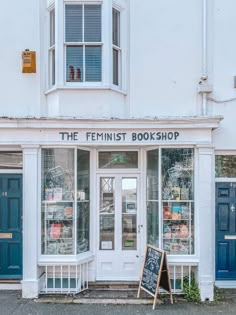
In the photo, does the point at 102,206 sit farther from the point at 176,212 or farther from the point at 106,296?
the point at 106,296

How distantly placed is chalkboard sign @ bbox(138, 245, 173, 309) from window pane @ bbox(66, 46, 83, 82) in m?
3.61

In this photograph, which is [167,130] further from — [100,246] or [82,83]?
[100,246]

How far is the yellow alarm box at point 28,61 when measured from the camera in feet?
23.6

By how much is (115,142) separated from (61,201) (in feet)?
5.20

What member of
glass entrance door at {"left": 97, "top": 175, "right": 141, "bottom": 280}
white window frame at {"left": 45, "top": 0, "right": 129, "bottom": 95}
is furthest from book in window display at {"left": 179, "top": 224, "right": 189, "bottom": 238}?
white window frame at {"left": 45, "top": 0, "right": 129, "bottom": 95}

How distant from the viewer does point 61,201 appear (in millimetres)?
7102

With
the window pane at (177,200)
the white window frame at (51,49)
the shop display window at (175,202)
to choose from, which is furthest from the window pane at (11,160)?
the window pane at (177,200)

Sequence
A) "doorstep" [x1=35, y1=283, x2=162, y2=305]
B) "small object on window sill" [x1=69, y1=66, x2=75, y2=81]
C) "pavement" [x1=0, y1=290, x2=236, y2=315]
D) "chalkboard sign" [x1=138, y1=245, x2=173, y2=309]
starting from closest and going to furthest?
"pavement" [x1=0, y1=290, x2=236, y2=315]
"chalkboard sign" [x1=138, y1=245, x2=173, y2=309]
"doorstep" [x1=35, y1=283, x2=162, y2=305]
"small object on window sill" [x1=69, y1=66, x2=75, y2=81]

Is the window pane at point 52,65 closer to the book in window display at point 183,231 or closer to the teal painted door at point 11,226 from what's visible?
the teal painted door at point 11,226

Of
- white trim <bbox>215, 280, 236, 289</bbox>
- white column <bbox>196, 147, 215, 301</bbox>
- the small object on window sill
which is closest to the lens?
white column <bbox>196, 147, 215, 301</bbox>

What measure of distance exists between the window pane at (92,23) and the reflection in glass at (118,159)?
2.33 metres

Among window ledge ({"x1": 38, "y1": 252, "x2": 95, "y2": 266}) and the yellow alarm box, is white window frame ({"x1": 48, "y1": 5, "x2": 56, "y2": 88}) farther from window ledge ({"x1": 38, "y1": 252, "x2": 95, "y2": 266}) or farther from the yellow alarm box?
window ledge ({"x1": 38, "y1": 252, "x2": 95, "y2": 266})

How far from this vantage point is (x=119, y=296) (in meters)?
6.83

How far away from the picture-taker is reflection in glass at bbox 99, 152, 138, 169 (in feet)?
25.0
